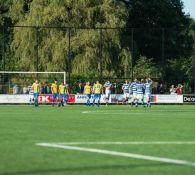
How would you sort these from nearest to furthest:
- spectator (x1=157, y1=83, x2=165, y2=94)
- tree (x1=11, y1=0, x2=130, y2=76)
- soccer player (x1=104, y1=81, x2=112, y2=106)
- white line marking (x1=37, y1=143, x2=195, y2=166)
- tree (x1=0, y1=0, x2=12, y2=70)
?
1. white line marking (x1=37, y1=143, x2=195, y2=166)
2. soccer player (x1=104, y1=81, x2=112, y2=106)
3. spectator (x1=157, y1=83, x2=165, y2=94)
4. tree (x1=0, y1=0, x2=12, y2=70)
5. tree (x1=11, y1=0, x2=130, y2=76)

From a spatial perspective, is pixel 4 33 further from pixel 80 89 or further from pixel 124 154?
pixel 124 154

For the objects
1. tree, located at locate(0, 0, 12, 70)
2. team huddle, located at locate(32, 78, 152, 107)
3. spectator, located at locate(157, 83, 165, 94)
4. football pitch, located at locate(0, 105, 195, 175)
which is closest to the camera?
football pitch, located at locate(0, 105, 195, 175)

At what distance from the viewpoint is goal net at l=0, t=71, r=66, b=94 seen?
163 feet

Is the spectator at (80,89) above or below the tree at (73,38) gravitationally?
below

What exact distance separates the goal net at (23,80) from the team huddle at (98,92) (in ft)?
11.0

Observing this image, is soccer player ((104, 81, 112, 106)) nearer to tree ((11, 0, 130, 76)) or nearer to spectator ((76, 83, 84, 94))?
spectator ((76, 83, 84, 94))

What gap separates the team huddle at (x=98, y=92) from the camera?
4312cm

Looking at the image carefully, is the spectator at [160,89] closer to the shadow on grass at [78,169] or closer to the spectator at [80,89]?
the spectator at [80,89]

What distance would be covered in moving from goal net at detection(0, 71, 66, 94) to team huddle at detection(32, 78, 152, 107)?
335 centimetres

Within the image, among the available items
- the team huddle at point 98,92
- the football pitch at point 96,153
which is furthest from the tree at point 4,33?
the football pitch at point 96,153

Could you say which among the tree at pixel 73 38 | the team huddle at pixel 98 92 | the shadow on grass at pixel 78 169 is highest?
the tree at pixel 73 38

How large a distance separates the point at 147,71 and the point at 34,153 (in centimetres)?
4763

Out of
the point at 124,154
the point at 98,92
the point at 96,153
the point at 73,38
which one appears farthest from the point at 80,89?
the point at 124,154

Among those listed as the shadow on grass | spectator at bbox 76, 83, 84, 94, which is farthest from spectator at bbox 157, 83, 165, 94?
the shadow on grass
